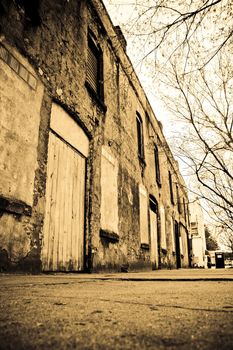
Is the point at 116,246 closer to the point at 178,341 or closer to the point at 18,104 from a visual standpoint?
the point at 18,104

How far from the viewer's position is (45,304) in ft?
3.87

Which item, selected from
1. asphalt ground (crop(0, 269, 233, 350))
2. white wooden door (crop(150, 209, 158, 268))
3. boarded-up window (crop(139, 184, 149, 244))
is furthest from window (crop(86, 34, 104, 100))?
asphalt ground (crop(0, 269, 233, 350))

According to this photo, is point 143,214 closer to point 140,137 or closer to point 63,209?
point 140,137

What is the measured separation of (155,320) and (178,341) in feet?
0.79

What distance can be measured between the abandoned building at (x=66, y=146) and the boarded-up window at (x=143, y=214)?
0.11ft

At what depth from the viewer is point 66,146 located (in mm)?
4695

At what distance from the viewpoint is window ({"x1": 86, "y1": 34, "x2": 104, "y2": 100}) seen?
20.6 ft

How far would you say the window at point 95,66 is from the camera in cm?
628

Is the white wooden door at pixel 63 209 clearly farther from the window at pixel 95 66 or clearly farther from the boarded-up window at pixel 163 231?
the boarded-up window at pixel 163 231

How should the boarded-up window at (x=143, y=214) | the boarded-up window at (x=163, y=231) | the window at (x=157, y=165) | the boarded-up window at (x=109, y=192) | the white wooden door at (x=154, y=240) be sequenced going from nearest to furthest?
the boarded-up window at (x=109, y=192), the boarded-up window at (x=143, y=214), the white wooden door at (x=154, y=240), the boarded-up window at (x=163, y=231), the window at (x=157, y=165)

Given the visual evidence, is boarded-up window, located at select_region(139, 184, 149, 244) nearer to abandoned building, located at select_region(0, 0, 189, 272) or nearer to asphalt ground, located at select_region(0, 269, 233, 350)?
abandoned building, located at select_region(0, 0, 189, 272)

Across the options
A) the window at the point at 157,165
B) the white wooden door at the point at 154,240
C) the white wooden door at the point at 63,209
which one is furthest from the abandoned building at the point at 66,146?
the window at the point at 157,165

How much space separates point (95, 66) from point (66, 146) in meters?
2.77

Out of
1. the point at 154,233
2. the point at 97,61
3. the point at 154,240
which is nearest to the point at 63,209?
the point at 97,61
